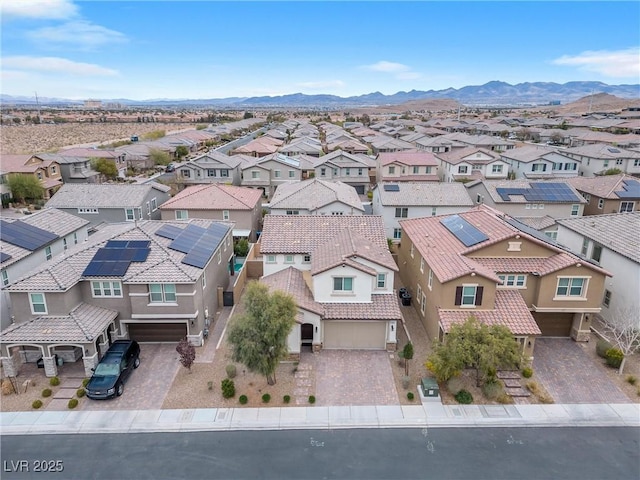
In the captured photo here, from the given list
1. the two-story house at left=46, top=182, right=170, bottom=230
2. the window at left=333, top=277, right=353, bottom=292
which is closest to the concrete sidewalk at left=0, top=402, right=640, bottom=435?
the window at left=333, top=277, right=353, bottom=292

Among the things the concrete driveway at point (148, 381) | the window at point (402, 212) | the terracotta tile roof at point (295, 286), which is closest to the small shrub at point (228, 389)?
the concrete driveway at point (148, 381)

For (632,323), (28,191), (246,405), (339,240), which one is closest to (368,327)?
(339,240)

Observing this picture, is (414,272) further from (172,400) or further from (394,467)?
(172,400)

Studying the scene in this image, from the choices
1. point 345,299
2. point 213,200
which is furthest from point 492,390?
point 213,200

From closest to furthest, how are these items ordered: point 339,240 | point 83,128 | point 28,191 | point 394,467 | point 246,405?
point 394,467, point 246,405, point 339,240, point 28,191, point 83,128

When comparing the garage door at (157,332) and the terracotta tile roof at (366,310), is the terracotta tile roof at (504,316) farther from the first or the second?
the garage door at (157,332)

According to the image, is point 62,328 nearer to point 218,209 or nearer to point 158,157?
point 218,209

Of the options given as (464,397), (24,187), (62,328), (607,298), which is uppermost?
(24,187)
